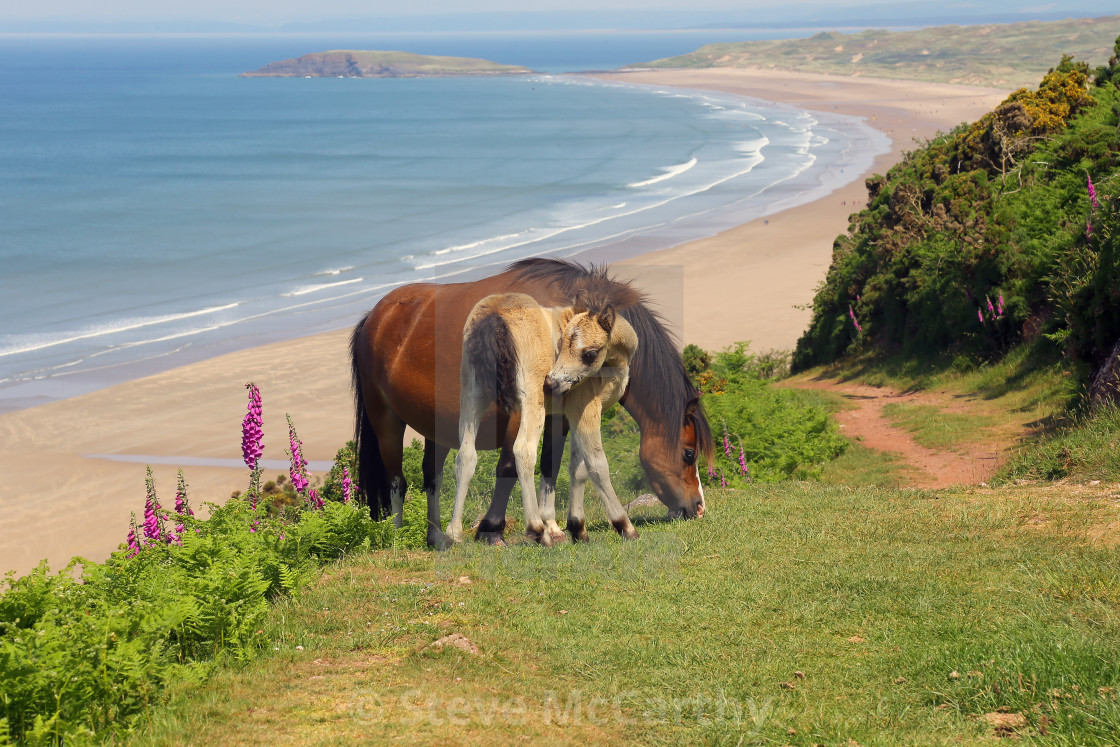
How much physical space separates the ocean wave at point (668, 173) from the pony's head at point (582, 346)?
185 feet

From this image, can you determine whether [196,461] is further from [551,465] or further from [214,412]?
[551,465]

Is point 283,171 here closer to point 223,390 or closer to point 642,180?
point 642,180

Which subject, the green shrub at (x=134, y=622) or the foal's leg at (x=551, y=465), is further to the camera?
the foal's leg at (x=551, y=465)

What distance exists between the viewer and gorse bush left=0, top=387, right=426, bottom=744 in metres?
4.50

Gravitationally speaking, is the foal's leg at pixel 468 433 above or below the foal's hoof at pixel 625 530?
above

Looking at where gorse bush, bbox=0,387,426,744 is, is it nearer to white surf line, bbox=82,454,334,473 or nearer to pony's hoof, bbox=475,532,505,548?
pony's hoof, bbox=475,532,505,548

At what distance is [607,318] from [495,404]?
1.13 meters

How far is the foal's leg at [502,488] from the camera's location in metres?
7.58

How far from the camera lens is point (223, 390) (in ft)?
85.7

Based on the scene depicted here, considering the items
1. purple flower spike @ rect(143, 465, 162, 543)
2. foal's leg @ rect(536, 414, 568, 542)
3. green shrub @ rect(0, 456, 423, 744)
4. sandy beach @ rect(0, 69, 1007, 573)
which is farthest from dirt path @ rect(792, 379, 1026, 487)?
purple flower spike @ rect(143, 465, 162, 543)

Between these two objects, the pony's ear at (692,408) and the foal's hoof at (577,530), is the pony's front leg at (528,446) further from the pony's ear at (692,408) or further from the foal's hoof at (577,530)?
the pony's ear at (692,408)

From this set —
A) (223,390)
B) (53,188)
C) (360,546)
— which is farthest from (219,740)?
(53,188)

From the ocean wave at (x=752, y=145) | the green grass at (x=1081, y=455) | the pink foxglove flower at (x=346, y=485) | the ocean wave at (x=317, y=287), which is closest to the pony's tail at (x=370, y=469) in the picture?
the pink foxglove flower at (x=346, y=485)

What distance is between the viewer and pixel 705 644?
580 centimetres
